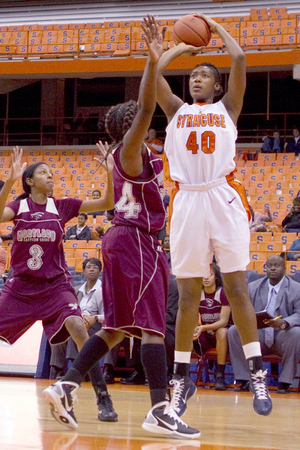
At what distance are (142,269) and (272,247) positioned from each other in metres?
8.15

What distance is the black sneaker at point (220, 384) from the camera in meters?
6.76

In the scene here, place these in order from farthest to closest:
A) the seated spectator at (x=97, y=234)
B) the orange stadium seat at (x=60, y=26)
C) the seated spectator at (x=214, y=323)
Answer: the orange stadium seat at (x=60, y=26) < the seated spectator at (x=97, y=234) < the seated spectator at (x=214, y=323)

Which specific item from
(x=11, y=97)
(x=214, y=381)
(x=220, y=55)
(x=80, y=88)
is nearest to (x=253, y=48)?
(x=220, y=55)

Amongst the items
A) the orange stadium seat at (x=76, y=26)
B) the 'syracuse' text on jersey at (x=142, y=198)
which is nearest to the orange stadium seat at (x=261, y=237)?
the 'syracuse' text on jersey at (x=142, y=198)

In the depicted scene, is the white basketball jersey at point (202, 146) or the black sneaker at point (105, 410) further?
the black sneaker at point (105, 410)

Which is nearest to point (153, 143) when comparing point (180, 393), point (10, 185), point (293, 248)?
point (293, 248)

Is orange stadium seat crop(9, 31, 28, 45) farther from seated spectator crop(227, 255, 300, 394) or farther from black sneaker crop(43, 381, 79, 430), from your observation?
black sneaker crop(43, 381, 79, 430)

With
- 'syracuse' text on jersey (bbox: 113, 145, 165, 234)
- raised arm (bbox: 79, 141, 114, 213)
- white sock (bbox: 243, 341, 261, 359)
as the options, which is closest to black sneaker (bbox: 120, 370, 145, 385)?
raised arm (bbox: 79, 141, 114, 213)

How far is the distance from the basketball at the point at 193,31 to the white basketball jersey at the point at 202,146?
1.34 ft

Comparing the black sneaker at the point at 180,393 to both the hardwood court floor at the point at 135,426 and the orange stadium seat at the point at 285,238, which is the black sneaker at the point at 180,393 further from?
the orange stadium seat at the point at 285,238

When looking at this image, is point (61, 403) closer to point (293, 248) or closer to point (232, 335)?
point (232, 335)

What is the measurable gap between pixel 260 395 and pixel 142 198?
3.92ft

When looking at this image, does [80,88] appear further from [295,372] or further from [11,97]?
[295,372]

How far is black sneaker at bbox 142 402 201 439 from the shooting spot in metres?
3.07
